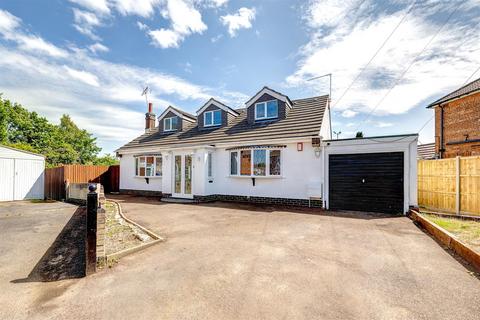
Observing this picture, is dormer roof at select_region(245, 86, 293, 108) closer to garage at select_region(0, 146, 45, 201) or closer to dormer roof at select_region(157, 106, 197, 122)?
dormer roof at select_region(157, 106, 197, 122)

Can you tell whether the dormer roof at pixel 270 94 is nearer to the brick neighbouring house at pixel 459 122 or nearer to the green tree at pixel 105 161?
the brick neighbouring house at pixel 459 122

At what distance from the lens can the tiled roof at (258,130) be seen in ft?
37.6

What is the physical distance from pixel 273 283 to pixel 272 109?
1140 centimetres

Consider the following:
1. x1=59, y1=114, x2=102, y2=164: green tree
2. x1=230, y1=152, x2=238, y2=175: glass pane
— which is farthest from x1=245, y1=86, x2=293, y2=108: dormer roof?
x1=59, y1=114, x2=102, y2=164: green tree

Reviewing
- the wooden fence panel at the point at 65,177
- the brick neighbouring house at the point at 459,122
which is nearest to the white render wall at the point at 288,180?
the wooden fence panel at the point at 65,177

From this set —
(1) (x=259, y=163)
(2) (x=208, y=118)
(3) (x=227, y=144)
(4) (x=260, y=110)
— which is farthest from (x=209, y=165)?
(4) (x=260, y=110)

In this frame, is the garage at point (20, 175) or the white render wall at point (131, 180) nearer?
the garage at point (20, 175)

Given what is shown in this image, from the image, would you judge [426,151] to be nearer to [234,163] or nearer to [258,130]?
[258,130]

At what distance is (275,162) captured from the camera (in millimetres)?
11578

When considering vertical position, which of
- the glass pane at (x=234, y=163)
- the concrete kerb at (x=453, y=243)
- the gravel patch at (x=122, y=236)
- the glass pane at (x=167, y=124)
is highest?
the glass pane at (x=167, y=124)

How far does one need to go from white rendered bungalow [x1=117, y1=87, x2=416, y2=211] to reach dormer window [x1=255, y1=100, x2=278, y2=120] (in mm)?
61

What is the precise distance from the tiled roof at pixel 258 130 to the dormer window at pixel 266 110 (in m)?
0.55

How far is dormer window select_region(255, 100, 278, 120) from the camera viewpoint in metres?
13.5

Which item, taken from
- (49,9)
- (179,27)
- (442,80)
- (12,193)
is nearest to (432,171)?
(442,80)
